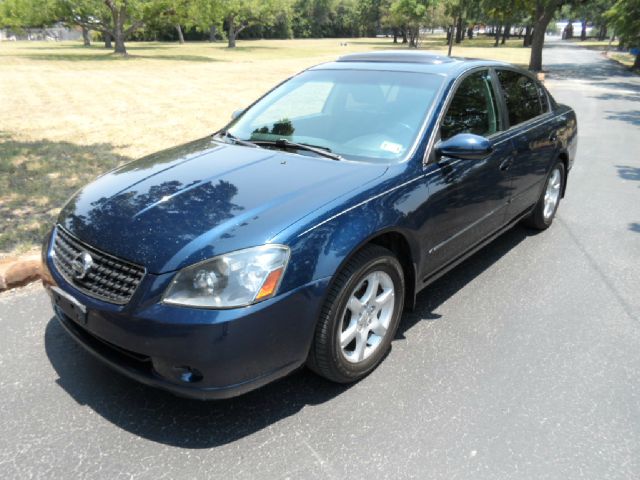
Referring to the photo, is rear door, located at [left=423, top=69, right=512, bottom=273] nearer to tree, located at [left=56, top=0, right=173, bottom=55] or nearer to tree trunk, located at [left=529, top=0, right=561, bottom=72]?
tree trunk, located at [left=529, top=0, right=561, bottom=72]

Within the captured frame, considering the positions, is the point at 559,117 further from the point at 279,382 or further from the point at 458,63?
the point at 279,382

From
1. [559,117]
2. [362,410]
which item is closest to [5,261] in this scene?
[362,410]

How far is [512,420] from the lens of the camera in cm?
263

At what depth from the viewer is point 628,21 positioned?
28.8 meters

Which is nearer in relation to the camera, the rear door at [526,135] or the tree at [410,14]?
the rear door at [526,135]

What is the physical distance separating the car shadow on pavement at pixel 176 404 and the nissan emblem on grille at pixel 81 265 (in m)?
0.67

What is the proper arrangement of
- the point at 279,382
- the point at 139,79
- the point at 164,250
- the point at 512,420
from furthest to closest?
the point at 139,79
the point at 279,382
the point at 512,420
the point at 164,250

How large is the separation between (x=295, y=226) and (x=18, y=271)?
262 cm

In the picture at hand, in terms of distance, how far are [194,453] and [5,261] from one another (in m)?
2.59

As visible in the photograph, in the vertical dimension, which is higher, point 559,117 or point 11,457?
point 559,117

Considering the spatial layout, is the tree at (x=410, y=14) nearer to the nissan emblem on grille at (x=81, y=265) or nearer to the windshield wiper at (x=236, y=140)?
the windshield wiper at (x=236, y=140)

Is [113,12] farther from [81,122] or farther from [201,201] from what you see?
[201,201]

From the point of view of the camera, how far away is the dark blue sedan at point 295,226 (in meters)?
2.27

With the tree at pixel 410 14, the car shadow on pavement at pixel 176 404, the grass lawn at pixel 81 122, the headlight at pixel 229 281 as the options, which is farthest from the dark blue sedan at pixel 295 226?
the tree at pixel 410 14
